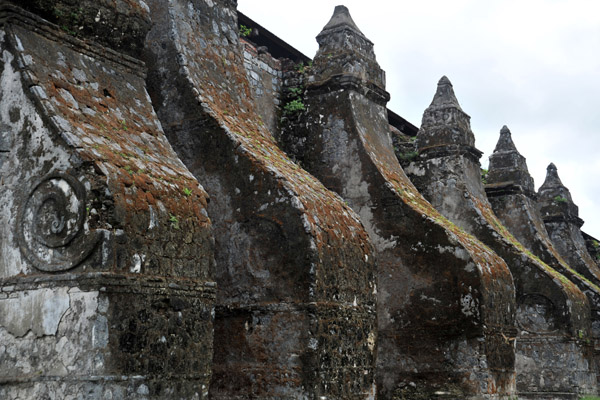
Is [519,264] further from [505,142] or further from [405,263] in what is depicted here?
[505,142]

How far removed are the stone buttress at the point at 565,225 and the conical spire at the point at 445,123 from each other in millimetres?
6489

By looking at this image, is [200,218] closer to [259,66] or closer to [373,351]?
[373,351]

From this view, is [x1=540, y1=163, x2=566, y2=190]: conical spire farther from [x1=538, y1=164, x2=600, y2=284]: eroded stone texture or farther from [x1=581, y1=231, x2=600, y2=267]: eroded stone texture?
[x1=581, y1=231, x2=600, y2=267]: eroded stone texture

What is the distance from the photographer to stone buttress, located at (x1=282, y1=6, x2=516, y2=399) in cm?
802

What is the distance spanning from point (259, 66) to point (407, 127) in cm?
509

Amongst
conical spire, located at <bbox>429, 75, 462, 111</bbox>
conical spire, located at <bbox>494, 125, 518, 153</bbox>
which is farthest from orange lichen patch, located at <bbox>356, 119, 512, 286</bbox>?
conical spire, located at <bbox>494, 125, 518, 153</bbox>

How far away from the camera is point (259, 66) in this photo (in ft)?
29.6

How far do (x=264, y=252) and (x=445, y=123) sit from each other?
20.7ft

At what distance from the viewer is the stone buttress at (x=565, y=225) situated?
17.0m

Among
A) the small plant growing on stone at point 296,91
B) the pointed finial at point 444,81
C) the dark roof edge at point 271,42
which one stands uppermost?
the pointed finial at point 444,81

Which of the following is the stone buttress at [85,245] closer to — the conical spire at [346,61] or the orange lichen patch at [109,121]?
the orange lichen patch at [109,121]

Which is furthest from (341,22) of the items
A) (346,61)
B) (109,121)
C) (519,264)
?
(109,121)

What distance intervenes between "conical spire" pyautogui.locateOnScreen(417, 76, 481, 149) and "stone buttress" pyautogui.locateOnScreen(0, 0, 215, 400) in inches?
262

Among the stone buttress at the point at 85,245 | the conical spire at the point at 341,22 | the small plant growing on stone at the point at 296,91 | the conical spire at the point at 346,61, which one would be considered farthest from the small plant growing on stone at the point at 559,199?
the stone buttress at the point at 85,245
